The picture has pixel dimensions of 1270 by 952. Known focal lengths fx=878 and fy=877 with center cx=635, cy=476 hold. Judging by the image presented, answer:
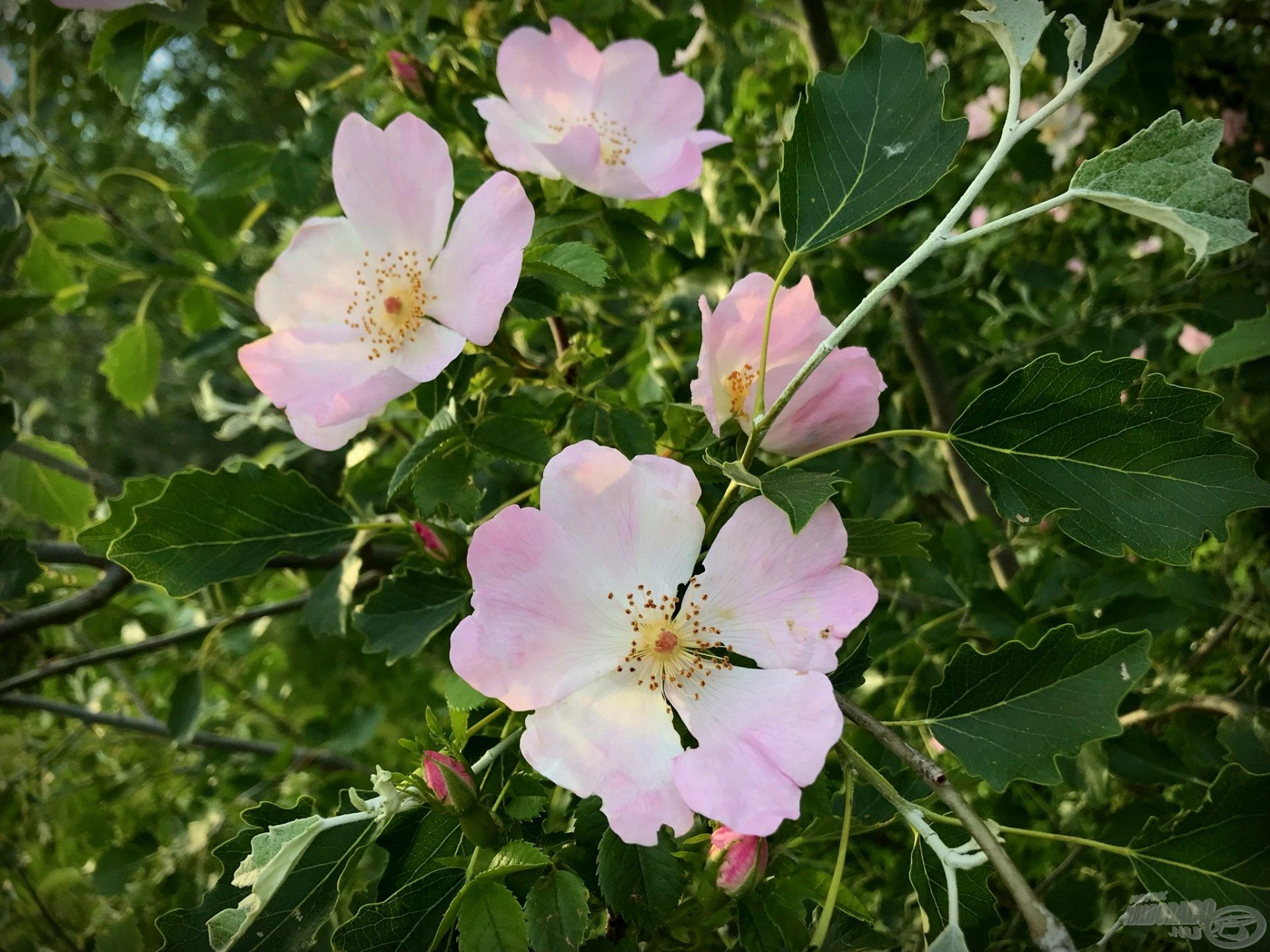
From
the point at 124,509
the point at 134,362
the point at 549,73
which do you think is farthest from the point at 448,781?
the point at 134,362

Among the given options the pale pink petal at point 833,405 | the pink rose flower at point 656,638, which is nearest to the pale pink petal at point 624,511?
the pink rose flower at point 656,638

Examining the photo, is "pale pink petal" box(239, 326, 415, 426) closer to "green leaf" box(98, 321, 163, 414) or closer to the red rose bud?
the red rose bud

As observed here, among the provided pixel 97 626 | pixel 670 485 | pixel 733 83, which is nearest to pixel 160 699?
pixel 97 626

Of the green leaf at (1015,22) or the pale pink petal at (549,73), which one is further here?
the pale pink petal at (549,73)

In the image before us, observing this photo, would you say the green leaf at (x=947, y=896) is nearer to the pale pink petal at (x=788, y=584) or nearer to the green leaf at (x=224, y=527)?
the pale pink petal at (x=788, y=584)

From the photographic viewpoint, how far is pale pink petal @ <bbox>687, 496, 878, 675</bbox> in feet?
2.14

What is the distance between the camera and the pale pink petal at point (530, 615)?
0.64 meters

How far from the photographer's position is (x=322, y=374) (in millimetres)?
836

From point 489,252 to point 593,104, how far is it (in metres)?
0.39

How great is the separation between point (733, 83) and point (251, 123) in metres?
7.38

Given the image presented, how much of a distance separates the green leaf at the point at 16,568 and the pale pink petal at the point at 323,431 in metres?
0.54

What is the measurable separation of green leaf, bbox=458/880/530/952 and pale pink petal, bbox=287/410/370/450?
406 mm

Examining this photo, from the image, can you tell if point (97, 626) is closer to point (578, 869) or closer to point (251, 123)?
point (578, 869)

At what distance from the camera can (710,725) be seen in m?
0.67
